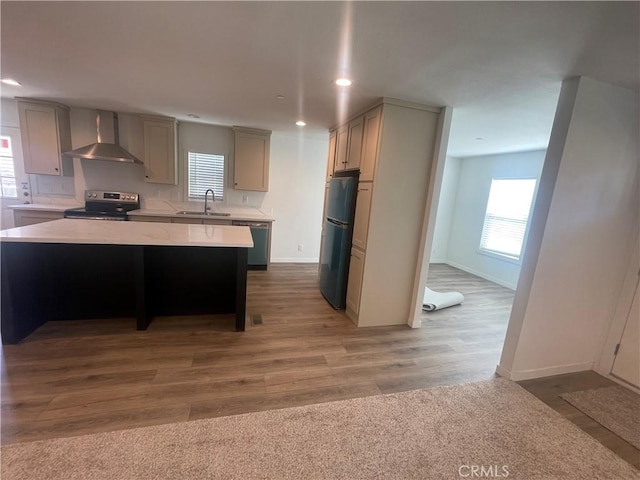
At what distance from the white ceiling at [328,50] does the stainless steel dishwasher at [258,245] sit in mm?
2029

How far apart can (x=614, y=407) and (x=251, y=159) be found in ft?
16.4

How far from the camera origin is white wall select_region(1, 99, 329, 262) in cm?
423

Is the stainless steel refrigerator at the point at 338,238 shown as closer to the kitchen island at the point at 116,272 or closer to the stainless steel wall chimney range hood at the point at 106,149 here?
the kitchen island at the point at 116,272

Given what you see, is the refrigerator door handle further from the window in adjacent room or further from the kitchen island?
the window in adjacent room

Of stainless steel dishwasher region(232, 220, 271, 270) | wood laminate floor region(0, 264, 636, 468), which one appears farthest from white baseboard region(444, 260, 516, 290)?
stainless steel dishwasher region(232, 220, 271, 270)

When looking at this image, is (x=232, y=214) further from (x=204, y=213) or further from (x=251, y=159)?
(x=251, y=159)

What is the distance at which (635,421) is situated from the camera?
196 centimetres

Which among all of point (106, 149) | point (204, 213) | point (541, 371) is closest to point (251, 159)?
point (204, 213)

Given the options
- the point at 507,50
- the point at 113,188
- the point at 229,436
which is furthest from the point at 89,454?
the point at 113,188

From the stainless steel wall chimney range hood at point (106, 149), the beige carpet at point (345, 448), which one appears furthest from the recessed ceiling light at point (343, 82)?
the stainless steel wall chimney range hood at point (106, 149)

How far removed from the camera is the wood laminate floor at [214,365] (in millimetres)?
1729

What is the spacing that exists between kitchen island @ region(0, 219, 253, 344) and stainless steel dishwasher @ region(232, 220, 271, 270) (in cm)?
155

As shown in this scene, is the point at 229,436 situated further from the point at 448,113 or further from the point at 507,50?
the point at 448,113

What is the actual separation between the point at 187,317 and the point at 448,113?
3.43m
